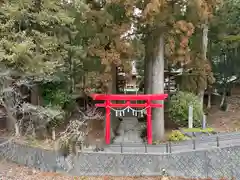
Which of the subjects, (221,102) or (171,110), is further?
(221,102)

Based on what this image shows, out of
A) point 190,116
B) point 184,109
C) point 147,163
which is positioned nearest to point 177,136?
point 190,116

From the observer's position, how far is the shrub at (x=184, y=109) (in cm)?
1385

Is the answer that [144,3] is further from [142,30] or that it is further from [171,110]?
[171,110]

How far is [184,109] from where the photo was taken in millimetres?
13859

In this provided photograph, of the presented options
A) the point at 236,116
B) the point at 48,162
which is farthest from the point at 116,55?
the point at 236,116

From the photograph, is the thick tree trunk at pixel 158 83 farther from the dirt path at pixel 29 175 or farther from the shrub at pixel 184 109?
the dirt path at pixel 29 175

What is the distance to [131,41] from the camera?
12.6 metres

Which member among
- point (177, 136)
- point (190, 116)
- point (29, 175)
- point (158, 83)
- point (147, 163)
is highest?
point (158, 83)

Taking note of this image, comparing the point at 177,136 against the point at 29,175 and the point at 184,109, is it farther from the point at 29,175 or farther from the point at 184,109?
the point at 29,175

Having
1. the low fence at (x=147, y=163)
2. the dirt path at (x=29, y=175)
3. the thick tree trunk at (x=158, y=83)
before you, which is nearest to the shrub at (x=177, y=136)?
the thick tree trunk at (x=158, y=83)

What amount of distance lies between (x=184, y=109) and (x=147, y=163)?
436 cm

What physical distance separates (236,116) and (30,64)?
36.9 ft

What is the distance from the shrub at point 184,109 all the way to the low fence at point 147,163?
3.62 metres

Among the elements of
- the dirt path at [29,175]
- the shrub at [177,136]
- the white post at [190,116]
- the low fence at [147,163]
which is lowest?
the dirt path at [29,175]
